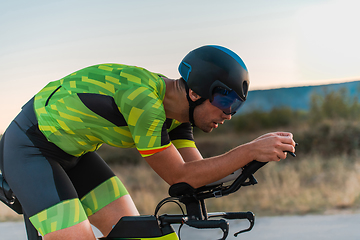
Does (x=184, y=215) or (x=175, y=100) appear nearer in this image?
(x=184, y=215)

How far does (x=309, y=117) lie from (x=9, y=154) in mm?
15031

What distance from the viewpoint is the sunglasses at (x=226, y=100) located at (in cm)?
149

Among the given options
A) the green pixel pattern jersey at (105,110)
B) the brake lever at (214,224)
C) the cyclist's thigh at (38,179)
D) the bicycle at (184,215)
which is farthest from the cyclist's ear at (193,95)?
the cyclist's thigh at (38,179)

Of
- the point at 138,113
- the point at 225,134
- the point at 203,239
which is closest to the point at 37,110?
the point at 138,113

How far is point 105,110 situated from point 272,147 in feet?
2.24

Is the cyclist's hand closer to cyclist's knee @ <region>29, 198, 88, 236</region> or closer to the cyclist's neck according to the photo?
the cyclist's neck

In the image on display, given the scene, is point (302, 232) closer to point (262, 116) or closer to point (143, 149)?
point (143, 149)

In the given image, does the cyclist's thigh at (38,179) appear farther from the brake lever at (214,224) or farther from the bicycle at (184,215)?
the brake lever at (214,224)

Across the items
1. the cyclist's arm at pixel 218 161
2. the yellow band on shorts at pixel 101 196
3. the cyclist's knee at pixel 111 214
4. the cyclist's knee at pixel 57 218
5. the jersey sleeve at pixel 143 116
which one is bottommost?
the cyclist's knee at pixel 111 214

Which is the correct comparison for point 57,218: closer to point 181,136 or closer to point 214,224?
point 214,224

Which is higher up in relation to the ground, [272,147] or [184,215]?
[272,147]

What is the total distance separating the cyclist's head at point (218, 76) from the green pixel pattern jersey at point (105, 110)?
0.15 m

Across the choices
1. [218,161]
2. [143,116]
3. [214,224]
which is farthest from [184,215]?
[143,116]

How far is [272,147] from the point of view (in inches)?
52.0
